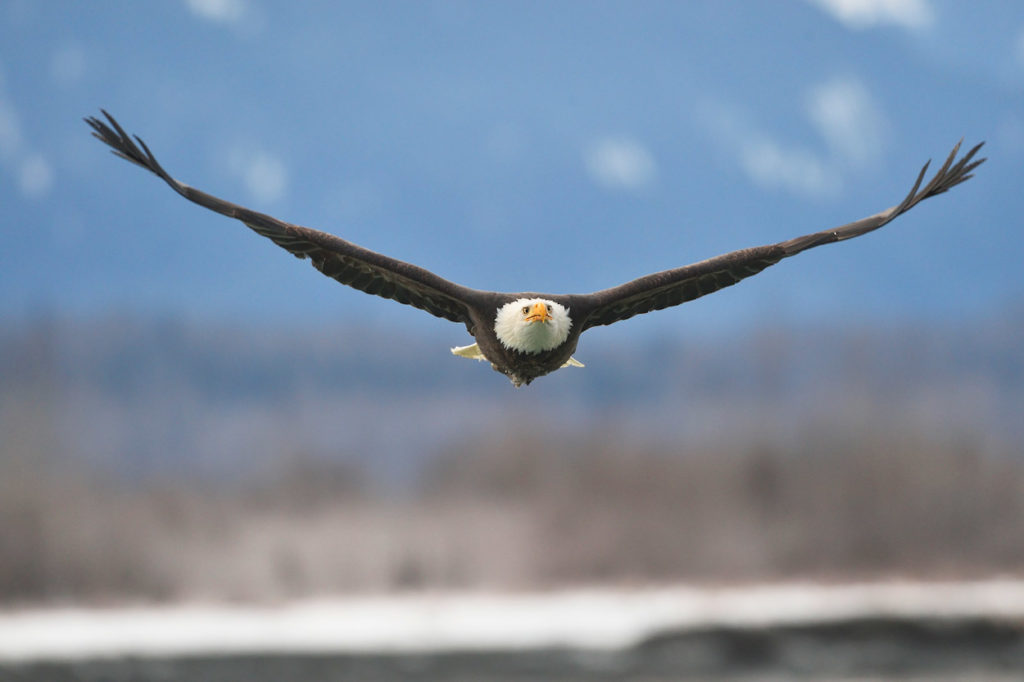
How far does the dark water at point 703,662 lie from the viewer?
31641mm

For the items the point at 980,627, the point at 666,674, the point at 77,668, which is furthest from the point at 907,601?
the point at 77,668

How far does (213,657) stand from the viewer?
32094 millimetres

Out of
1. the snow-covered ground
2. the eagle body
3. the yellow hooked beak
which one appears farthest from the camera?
the snow-covered ground

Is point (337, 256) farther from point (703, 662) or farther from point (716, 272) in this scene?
point (703, 662)

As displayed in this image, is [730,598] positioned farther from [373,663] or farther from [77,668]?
[77,668]

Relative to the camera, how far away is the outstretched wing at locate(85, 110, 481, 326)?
9555mm

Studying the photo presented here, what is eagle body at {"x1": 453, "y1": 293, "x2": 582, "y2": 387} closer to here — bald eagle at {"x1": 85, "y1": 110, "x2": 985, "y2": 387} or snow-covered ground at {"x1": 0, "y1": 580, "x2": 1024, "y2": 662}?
bald eagle at {"x1": 85, "y1": 110, "x2": 985, "y2": 387}

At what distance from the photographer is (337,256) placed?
396 inches

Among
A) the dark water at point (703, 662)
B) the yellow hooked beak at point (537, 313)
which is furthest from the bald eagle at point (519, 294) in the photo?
the dark water at point (703, 662)

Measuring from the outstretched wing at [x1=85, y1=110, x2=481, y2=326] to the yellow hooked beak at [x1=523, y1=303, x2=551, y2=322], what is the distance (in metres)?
0.78

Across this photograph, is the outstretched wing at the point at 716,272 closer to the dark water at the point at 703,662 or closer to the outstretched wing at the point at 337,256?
the outstretched wing at the point at 337,256

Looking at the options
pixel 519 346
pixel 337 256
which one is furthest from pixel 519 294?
pixel 337 256

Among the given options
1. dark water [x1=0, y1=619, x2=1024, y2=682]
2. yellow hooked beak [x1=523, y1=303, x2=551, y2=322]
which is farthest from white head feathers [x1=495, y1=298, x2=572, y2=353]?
dark water [x1=0, y1=619, x2=1024, y2=682]

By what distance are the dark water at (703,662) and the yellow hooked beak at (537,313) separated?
80.8 ft
